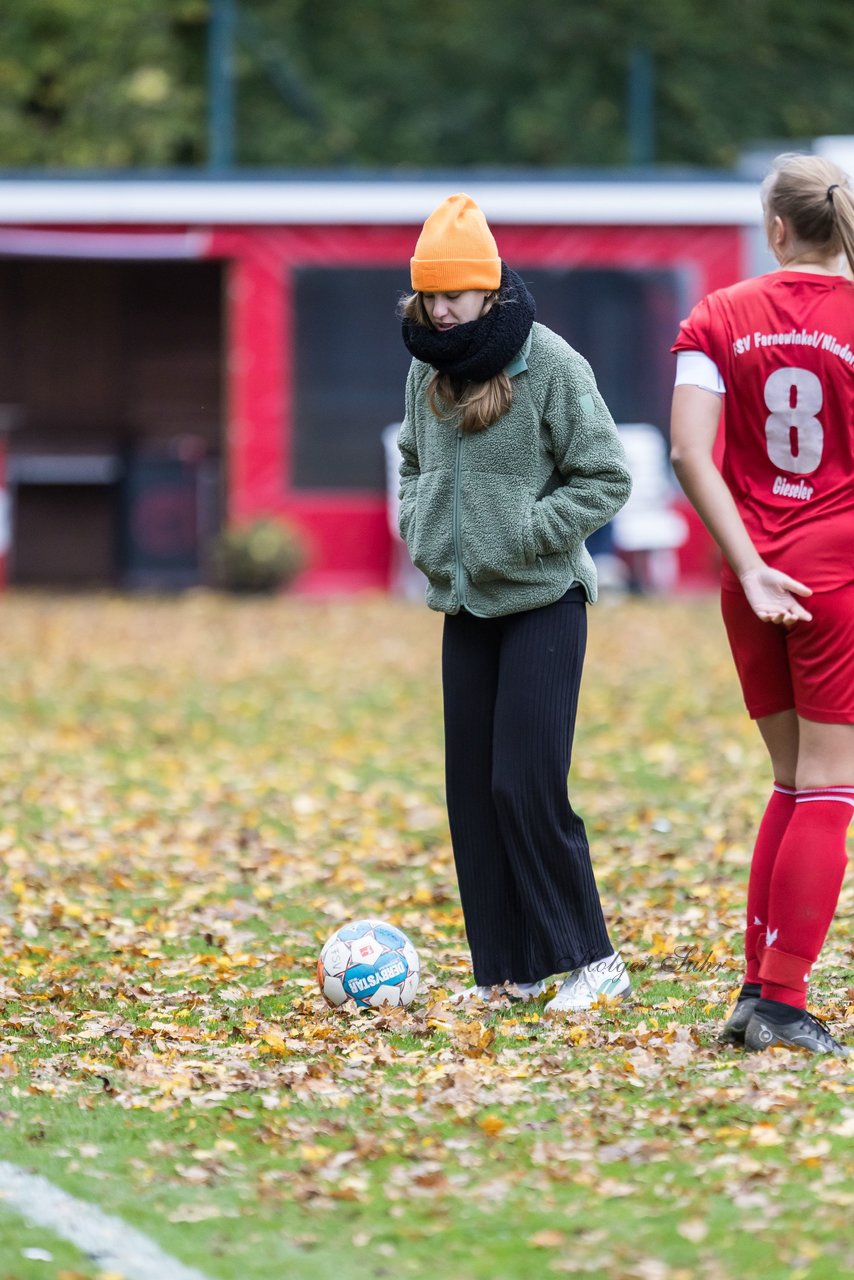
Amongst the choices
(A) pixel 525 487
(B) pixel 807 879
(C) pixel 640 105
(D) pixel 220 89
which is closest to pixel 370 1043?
(B) pixel 807 879

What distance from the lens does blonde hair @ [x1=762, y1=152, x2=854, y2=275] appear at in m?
4.54

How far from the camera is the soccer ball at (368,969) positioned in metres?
5.50

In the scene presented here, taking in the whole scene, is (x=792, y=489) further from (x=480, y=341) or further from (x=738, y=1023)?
(x=738, y=1023)

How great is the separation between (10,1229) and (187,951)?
2793 mm

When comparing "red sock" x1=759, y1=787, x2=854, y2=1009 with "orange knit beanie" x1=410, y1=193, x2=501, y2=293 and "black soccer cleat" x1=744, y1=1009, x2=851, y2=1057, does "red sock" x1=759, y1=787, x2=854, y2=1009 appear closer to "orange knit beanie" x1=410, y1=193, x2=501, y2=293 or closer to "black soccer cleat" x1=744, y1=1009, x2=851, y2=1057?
"black soccer cleat" x1=744, y1=1009, x2=851, y2=1057

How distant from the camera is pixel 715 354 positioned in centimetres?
455

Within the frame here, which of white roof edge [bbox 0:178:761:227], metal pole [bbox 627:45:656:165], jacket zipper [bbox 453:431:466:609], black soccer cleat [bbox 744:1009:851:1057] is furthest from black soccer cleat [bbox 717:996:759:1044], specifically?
metal pole [bbox 627:45:656:165]

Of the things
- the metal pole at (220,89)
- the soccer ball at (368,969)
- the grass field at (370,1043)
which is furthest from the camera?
the metal pole at (220,89)

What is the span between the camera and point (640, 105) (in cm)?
3459

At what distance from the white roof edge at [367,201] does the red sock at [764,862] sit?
615 inches

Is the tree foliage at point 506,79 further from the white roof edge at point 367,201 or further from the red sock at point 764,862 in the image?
the red sock at point 764,862

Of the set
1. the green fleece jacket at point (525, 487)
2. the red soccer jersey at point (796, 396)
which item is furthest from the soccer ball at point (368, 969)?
the red soccer jersey at point (796, 396)

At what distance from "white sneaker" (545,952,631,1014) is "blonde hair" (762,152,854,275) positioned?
196 cm

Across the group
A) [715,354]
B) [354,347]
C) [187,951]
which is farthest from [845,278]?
[354,347]
